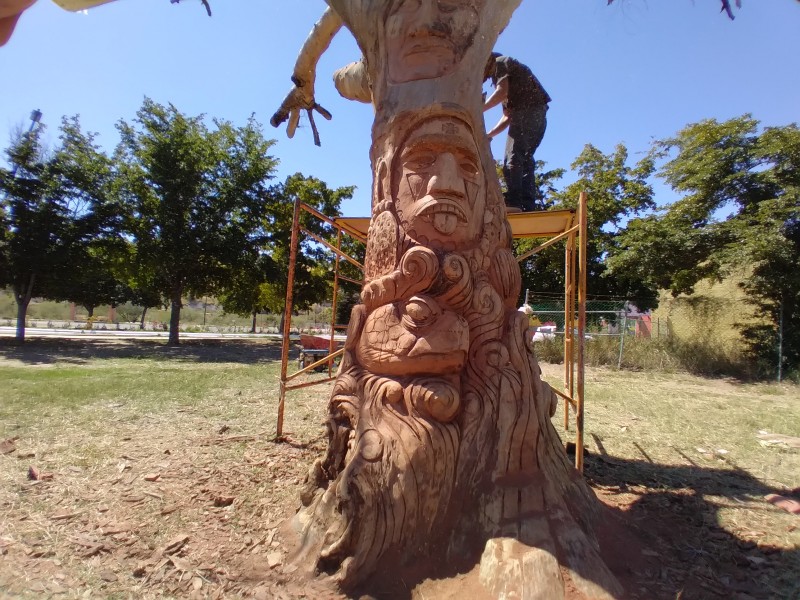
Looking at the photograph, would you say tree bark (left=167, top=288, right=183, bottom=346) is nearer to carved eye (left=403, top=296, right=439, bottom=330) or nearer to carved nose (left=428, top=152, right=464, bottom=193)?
carved nose (left=428, top=152, right=464, bottom=193)

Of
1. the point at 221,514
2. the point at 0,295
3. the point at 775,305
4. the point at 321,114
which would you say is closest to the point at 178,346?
the point at 321,114

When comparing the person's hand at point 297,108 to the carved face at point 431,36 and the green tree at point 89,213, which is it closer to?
the carved face at point 431,36

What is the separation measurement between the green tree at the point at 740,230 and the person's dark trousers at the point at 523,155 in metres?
7.15

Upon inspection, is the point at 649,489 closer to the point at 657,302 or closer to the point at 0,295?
the point at 657,302

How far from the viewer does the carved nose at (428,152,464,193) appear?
8.10ft

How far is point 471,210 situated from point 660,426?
4277mm

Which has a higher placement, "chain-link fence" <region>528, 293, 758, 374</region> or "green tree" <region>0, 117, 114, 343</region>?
"green tree" <region>0, 117, 114, 343</region>

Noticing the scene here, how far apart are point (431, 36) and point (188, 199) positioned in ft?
44.0

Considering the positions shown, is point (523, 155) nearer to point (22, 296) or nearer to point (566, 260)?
point (566, 260)

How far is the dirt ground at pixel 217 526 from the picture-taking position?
203cm

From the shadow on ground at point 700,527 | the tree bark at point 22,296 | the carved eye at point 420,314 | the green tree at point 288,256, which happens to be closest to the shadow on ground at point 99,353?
the tree bark at point 22,296

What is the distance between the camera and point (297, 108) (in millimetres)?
4887

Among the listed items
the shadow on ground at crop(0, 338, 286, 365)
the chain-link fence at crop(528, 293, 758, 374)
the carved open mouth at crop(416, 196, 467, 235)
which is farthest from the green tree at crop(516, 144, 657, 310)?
the carved open mouth at crop(416, 196, 467, 235)

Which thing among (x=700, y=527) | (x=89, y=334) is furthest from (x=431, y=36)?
(x=89, y=334)
